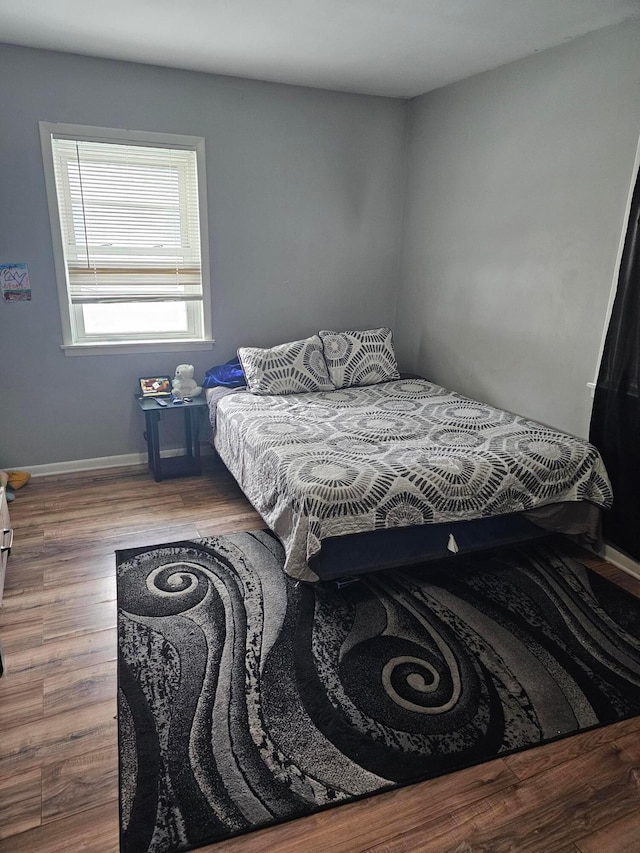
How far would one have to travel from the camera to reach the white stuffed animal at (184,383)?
359 cm

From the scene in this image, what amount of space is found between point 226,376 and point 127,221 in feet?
3.71

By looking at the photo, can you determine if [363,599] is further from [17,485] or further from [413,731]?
[17,485]

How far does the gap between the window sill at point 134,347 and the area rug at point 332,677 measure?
4.85ft

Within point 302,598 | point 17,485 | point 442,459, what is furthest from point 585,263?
point 17,485

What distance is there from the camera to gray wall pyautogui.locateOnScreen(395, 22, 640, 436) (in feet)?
8.50

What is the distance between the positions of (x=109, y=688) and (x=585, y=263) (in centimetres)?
275

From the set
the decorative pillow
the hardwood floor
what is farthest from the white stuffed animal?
the hardwood floor

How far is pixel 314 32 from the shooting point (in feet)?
8.91

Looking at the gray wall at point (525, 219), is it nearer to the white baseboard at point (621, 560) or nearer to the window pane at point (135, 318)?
the white baseboard at point (621, 560)

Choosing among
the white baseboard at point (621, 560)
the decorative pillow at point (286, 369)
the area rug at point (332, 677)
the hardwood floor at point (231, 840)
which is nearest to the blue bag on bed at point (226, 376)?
the decorative pillow at point (286, 369)

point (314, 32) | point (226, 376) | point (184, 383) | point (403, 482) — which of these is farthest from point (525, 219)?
point (184, 383)

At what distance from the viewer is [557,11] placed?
7.88 ft

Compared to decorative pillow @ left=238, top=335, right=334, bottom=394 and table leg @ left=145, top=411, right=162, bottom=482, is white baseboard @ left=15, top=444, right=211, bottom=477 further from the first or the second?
decorative pillow @ left=238, top=335, right=334, bottom=394

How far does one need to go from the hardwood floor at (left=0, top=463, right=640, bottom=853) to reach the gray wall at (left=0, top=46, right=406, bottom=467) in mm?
1548
